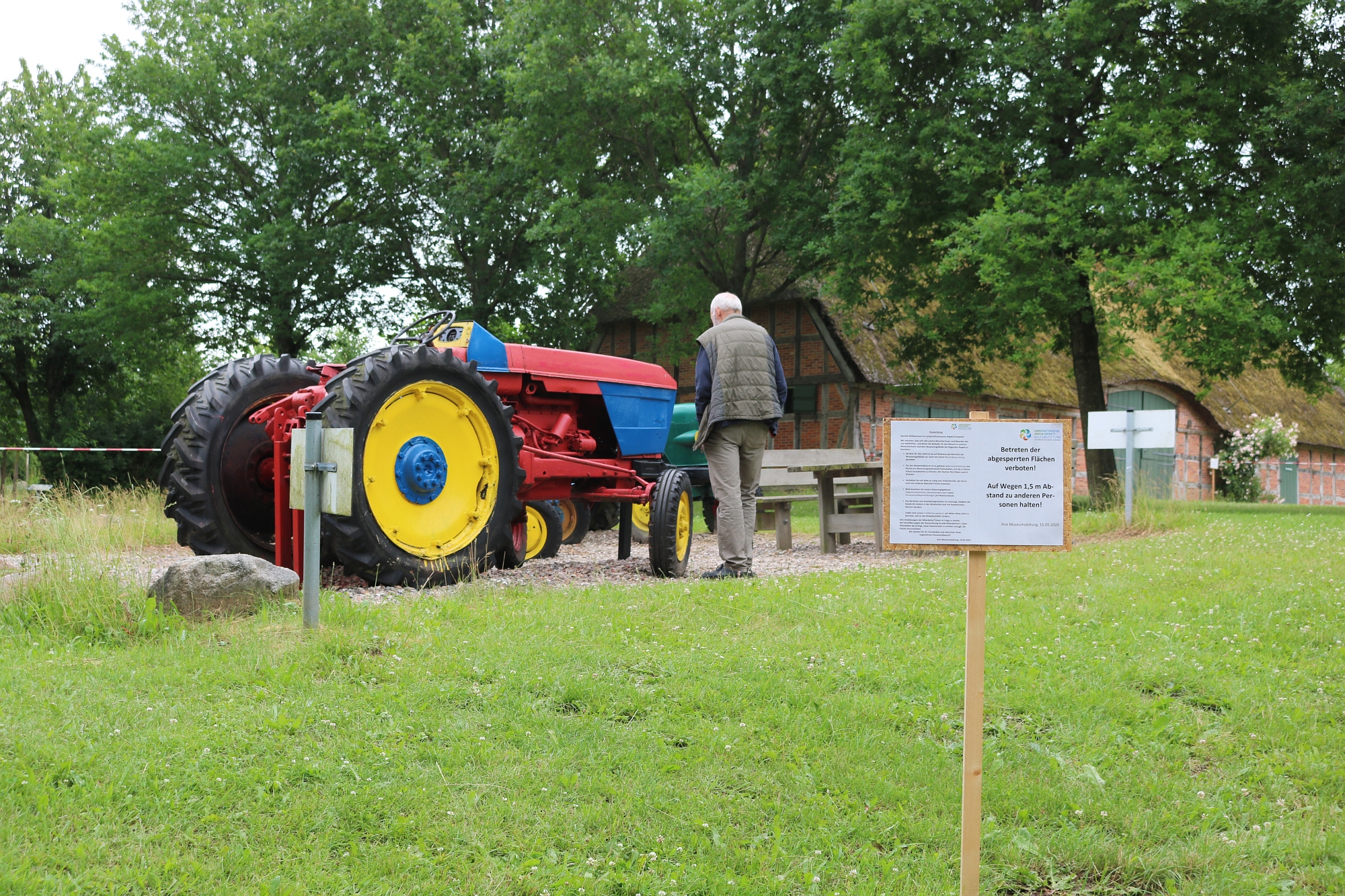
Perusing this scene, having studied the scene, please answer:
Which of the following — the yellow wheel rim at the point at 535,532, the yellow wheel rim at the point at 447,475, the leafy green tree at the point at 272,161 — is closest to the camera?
the yellow wheel rim at the point at 447,475

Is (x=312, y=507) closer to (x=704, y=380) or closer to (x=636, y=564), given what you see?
(x=704, y=380)

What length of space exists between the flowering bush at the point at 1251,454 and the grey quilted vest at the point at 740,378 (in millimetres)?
27410

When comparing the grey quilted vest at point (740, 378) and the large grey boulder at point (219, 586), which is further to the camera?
the grey quilted vest at point (740, 378)

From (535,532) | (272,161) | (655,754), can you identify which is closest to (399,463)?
(535,532)

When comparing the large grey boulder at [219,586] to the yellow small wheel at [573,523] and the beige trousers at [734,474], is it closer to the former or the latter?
the beige trousers at [734,474]

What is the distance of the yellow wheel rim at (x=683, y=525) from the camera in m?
7.77

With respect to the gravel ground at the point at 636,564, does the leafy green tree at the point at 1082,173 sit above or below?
above

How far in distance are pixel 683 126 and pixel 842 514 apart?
13454 millimetres

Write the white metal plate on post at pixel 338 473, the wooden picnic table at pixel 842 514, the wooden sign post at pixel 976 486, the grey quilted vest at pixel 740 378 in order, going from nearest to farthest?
the wooden sign post at pixel 976 486
the white metal plate on post at pixel 338 473
the grey quilted vest at pixel 740 378
the wooden picnic table at pixel 842 514

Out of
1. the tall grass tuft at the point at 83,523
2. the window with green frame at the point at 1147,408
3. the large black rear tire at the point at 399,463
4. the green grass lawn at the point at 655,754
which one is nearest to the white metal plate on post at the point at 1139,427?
the green grass lawn at the point at 655,754

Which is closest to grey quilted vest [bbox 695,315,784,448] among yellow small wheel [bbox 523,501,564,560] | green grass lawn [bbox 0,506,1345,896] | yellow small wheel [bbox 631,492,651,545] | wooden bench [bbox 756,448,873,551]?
green grass lawn [bbox 0,506,1345,896]

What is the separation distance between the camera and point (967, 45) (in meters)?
17.2

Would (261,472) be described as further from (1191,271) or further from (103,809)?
(1191,271)

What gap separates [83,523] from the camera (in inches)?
247
